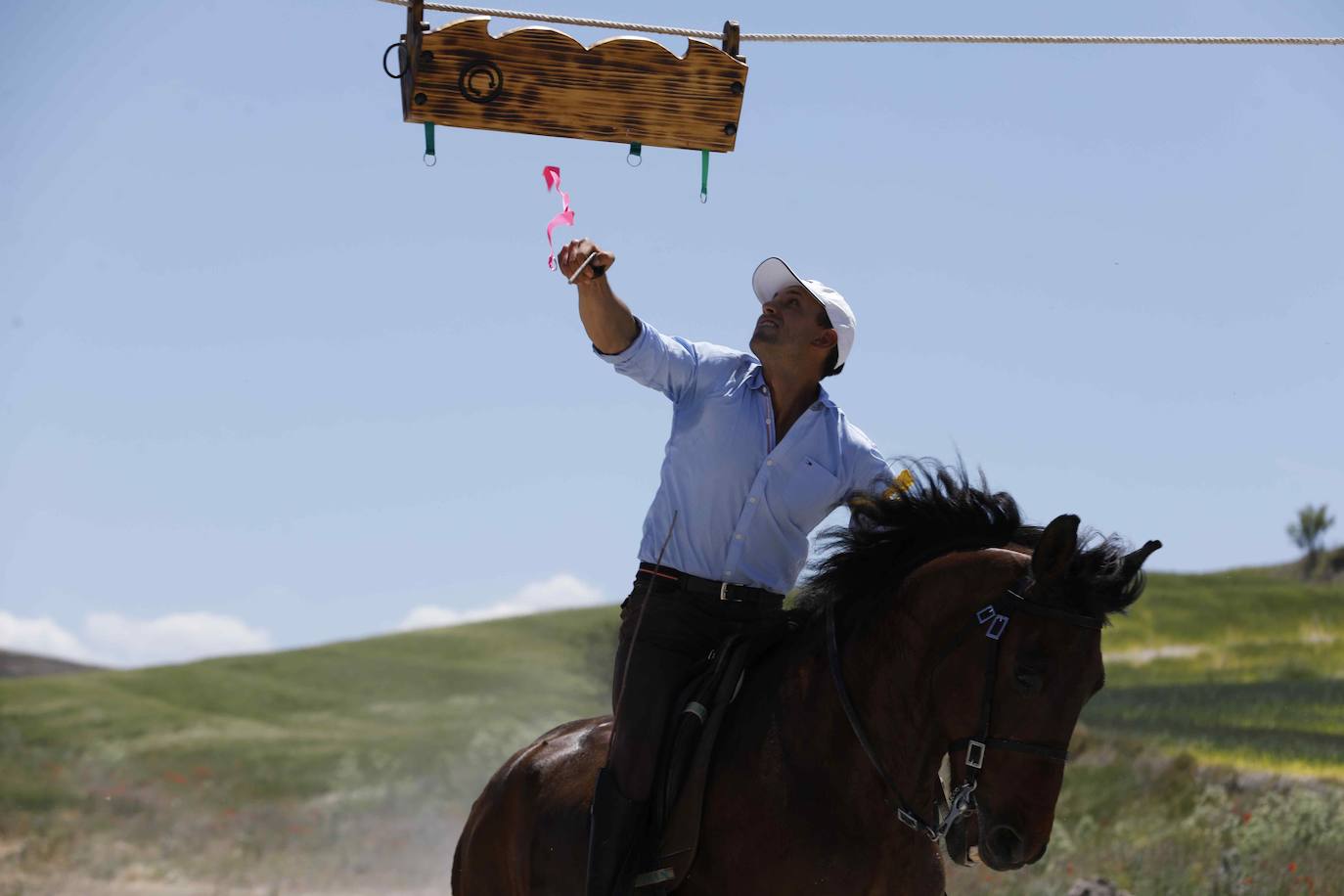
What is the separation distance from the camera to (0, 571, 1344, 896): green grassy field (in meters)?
14.7

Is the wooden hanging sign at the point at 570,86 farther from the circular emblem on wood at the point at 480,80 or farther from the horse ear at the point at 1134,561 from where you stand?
the horse ear at the point at 1134,561

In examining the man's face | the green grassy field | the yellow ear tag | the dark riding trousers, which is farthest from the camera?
the green grassy field

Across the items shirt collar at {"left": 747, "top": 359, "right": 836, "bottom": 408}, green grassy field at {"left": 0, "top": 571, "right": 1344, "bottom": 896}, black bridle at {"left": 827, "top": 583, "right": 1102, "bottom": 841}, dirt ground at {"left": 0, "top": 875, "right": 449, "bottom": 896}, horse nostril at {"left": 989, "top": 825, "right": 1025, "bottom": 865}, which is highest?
shirt collar at {"left": 747, "top": 359, "right": 836, "bottom": 408}

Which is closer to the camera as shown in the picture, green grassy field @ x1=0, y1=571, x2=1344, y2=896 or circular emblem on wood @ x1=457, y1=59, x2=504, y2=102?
circular emblem on wood @ x1=457, y1=59, x2=504, y2=102

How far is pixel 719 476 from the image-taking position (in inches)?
224

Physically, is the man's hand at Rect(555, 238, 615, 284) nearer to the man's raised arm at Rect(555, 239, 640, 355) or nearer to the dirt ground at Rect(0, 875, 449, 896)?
the man's raised arm at Rect(555, 239, 640, 355)

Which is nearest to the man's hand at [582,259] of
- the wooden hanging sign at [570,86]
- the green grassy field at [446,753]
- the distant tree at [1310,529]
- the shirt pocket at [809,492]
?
the wooden hanging sign at [570,86]

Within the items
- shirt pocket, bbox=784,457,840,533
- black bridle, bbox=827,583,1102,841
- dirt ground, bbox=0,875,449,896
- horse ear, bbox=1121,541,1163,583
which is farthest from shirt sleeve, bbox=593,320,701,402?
dirt ground, bbox=0,875,449,896

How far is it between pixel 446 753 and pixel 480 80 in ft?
Result: 79.8

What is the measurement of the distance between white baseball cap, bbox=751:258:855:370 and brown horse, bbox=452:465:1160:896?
26.0 inches

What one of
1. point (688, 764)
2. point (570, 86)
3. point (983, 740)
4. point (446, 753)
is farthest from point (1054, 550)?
point (446, 753)

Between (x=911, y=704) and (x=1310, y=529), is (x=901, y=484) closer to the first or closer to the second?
(x=911, y=704)

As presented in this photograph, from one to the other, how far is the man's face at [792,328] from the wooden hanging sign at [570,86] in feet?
2.13

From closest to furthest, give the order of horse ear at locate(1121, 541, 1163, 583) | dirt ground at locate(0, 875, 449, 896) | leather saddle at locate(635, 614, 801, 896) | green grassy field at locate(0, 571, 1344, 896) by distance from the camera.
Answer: horse ear at locate(1121, 541, 1163, 583) < leather saddle at locate(635, 614, 801, 896) < green grassy field at locate(0, 571, 1344, 896) < dirt ground at locate(0, 875, 449, 896)
